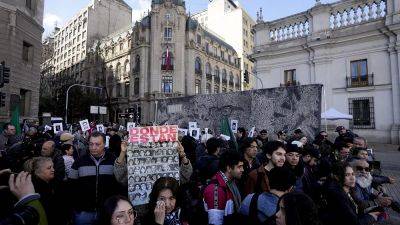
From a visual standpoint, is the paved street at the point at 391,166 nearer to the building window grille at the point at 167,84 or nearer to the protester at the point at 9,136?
the protester at the point at 9,136

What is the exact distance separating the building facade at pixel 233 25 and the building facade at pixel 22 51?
44.2 meters

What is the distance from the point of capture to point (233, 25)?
63906 millimetres

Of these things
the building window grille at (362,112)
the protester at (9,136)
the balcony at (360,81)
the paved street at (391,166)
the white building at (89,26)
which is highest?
the white building at (89,26)

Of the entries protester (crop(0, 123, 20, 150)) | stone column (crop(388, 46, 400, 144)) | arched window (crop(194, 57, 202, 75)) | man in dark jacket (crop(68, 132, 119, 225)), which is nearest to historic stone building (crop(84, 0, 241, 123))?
arched window (crop(194, 57, 202, 75))

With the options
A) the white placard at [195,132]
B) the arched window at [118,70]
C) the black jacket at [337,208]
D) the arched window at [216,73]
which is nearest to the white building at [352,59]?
the white placard at [195,132]

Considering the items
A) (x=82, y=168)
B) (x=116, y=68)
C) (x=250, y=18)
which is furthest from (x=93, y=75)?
(x=82, y=168)

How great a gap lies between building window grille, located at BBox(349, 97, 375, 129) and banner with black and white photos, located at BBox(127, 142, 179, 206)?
2014 cm

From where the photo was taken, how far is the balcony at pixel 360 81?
20.7 meters

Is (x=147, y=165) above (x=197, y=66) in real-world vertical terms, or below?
below

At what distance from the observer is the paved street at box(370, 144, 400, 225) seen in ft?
21.1

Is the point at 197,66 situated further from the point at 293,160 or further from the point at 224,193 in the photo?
the point at 224,193

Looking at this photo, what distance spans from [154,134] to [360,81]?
2074 centimetres

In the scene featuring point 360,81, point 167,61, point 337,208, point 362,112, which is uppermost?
point 167,61

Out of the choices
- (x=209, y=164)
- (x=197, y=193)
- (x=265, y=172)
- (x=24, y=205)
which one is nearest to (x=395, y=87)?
(x=209, y=164)
